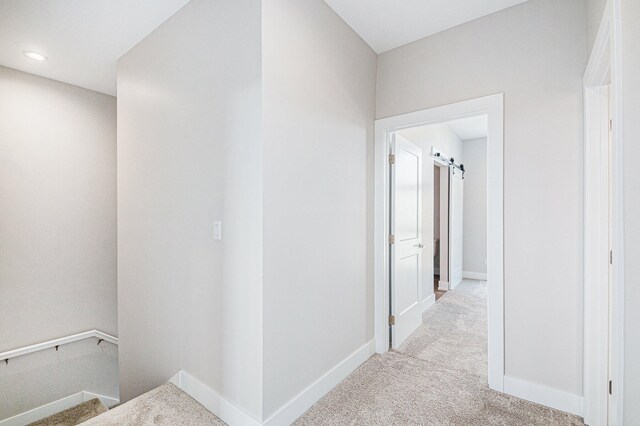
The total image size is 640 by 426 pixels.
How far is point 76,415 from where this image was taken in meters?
3.03

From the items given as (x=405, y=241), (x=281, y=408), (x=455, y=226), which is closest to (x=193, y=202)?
(x=281, y=408)

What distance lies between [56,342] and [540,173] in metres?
4.49

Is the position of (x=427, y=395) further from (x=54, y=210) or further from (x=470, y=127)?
(x=470, y=127)

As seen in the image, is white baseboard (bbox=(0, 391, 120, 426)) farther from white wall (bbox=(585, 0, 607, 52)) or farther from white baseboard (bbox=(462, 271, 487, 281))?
white baseboard (bbox=(462, 271, 487, 281))

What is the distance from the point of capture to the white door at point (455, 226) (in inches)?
200

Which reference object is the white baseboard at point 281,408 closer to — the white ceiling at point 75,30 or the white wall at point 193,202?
the white wall at point 193,202

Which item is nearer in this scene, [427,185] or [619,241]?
[619,241]

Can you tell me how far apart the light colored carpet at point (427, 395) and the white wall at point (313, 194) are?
231 millimetres

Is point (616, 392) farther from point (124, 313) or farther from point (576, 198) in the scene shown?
point (124, 313)

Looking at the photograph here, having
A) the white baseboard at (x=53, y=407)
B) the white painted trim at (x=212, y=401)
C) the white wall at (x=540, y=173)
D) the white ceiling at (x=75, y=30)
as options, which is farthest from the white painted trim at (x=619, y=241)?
the white baseboard at (x=53, y=407)

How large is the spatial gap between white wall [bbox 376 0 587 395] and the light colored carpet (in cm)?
26

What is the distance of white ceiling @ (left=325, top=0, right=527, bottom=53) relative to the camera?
6.82ft

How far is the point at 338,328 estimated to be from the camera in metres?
2.24

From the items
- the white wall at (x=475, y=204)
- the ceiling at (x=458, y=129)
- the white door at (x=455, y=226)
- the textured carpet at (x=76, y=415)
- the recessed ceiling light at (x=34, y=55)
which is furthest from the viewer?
the white wall at (x=475, y=204)
